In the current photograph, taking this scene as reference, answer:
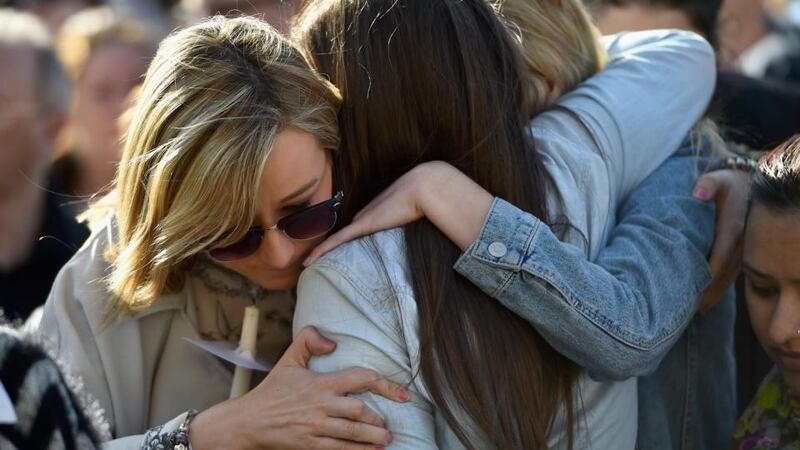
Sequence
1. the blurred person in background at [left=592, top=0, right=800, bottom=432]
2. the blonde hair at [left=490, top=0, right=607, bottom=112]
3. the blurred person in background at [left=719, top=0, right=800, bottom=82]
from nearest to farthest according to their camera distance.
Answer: the blonde hair at [left=490, top=0, right=607, bottom=112]
the blurred person in background at [left=592, top=0, right=800, bottom=432]
the blurred person in background at [left=719, top=0, right=800, bottom=82]

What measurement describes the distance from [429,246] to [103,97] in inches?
115

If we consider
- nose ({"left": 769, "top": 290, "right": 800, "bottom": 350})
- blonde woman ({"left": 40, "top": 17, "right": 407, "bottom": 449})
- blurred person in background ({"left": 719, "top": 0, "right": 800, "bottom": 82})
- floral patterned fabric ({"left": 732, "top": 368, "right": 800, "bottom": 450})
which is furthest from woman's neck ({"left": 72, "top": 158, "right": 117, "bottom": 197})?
nose ({"left": 769, "top": 290, "right": 800, "bottom": 350})

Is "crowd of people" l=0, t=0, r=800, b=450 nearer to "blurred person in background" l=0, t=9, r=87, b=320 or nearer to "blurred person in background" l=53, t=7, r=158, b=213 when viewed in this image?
"blurred person in background" l=0, t=9, r=87, b=320

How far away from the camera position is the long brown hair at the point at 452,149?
1958mm

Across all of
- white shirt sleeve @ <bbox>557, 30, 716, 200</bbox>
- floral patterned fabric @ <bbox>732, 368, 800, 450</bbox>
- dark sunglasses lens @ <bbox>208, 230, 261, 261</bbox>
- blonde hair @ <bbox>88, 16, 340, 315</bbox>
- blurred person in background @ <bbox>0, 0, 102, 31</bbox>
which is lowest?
blurred person in background @ <bbox>0, 0, 102, 31</bbox>

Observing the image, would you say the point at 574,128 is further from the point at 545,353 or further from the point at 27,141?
the point at 27,141

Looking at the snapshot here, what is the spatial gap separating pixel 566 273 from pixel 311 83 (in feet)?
1.86

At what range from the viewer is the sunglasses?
6.72ft

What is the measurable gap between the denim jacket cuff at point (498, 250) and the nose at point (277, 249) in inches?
12.3

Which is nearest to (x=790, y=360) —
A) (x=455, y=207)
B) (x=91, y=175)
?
(x=455, y=207)

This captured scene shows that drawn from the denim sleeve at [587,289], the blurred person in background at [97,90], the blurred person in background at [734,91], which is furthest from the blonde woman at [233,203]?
the blurred person in background at [97,90]

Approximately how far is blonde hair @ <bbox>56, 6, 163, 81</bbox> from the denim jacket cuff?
3123mm

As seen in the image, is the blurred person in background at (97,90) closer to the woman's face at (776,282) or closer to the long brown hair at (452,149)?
the long brown hair at (452,149)

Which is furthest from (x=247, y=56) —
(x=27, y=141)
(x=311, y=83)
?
(x=27, y=141)
